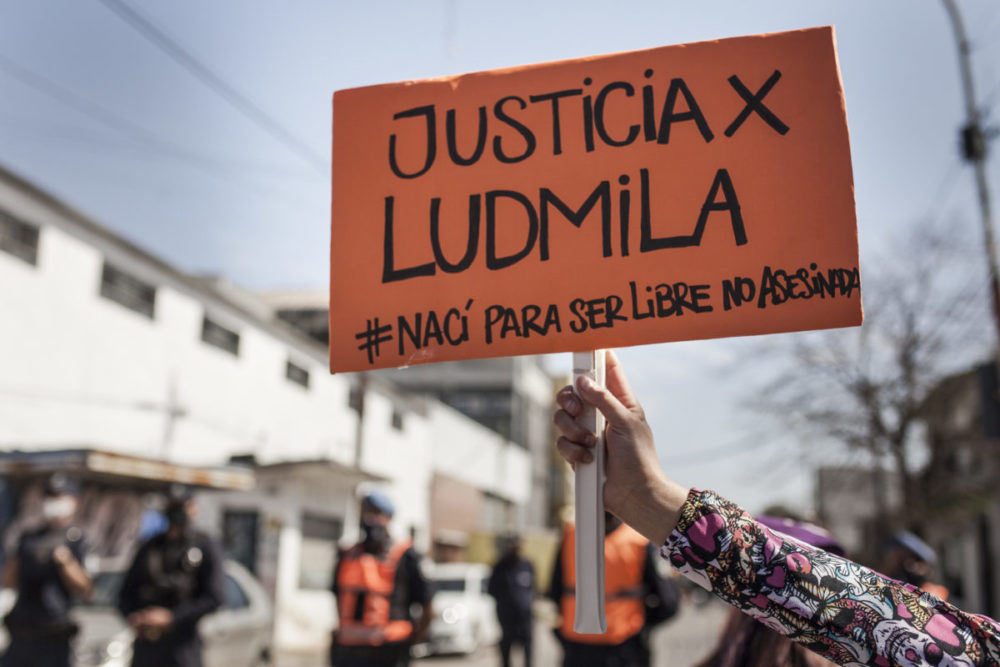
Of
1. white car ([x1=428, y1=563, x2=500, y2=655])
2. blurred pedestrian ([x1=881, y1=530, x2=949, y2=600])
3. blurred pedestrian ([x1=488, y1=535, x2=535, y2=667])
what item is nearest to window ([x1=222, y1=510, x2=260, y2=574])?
white car ([x1=428, y1=563, x2=500, y2=655])

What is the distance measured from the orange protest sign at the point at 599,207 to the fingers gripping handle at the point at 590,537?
281 mm

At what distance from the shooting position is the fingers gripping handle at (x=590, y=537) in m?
1.84

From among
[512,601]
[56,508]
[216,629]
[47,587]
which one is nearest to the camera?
[47,587]

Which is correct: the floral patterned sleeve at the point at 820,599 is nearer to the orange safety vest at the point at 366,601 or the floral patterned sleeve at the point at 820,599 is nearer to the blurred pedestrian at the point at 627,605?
the blurred pedestrian at the point at 627,605

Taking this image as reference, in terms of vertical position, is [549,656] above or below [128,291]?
below

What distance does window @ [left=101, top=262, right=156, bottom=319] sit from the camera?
14.5m

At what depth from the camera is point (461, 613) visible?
51.9 ft

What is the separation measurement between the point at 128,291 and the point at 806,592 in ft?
49.4

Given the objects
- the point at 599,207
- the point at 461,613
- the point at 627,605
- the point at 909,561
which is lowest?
the point at 461,613

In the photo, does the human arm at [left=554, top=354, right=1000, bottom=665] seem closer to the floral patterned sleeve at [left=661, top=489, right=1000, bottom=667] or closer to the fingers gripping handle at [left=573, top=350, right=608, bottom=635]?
the floral patterned sleeve at [left=661, top=489, right=1000, bottom=667]

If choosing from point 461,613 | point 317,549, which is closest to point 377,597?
point 461,613

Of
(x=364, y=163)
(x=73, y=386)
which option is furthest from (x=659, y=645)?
(x=364, y=163)

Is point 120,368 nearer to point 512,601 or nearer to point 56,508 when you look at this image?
point 512,601

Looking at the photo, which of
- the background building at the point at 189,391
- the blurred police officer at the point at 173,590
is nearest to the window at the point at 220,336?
the background building at the point at 189,391
